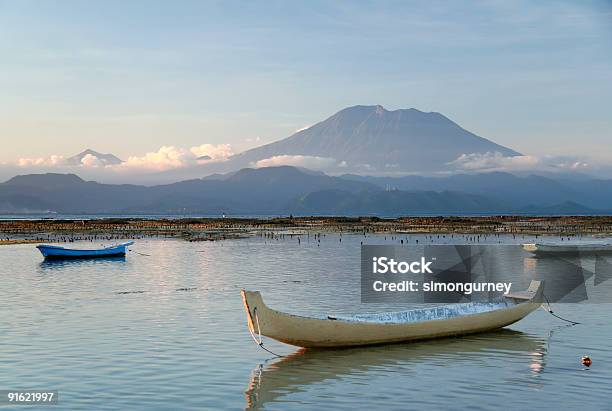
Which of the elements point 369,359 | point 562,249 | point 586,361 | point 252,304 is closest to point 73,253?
point 562,249

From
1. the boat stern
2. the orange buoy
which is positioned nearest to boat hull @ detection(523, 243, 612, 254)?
the orange buoy

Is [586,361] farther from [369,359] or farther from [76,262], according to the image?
[76,262]

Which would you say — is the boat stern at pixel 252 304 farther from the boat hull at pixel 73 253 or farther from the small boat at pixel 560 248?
the small boat at pixel 560 248

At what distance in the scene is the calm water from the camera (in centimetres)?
1952

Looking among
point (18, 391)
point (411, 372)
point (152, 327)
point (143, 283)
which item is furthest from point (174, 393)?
point (143, 283)

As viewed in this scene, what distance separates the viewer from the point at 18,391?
64.8ft

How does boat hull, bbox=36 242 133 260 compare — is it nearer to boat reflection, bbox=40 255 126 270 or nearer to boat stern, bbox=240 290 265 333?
boat reflection, bbox=40 255 126 270

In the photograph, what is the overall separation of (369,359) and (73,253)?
166ft

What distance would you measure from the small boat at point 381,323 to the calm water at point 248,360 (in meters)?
0.45

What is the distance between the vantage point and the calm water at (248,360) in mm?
19516

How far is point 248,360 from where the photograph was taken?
23.8 metres

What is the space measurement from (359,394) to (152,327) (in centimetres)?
1244

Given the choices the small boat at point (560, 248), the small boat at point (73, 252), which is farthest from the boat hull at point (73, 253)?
the small boat at point (560, 248)

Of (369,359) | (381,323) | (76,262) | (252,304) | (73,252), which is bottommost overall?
(369,359)
